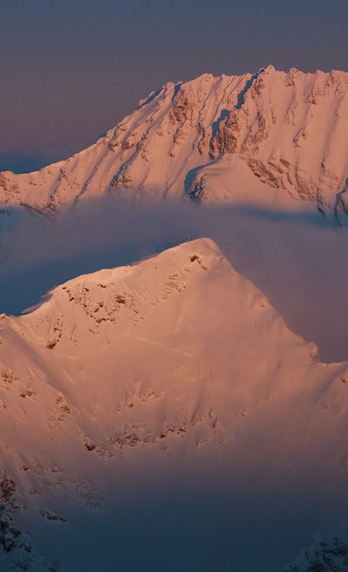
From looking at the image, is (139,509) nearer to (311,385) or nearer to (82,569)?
(82,569)

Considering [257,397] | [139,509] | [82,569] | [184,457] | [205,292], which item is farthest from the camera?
[205,292]

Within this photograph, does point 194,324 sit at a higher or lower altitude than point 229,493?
higher

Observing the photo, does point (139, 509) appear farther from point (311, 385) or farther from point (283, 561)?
point (311, 385)

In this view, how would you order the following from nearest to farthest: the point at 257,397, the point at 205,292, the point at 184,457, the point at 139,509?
the point at 139,509, the point at 184,457, the point at 257,397, the point at 205,292

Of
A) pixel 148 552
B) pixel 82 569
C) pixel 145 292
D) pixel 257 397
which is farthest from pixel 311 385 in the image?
pixel 82 569

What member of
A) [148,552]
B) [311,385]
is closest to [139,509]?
[148,552]

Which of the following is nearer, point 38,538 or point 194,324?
point 38,538

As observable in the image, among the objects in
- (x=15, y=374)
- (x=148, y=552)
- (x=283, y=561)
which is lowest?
(x=283, y=561)
